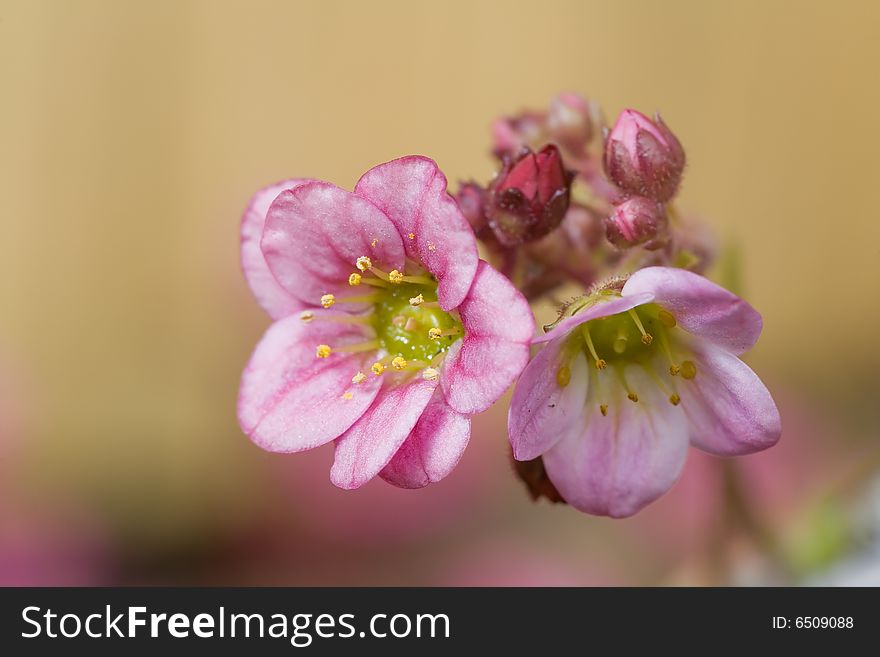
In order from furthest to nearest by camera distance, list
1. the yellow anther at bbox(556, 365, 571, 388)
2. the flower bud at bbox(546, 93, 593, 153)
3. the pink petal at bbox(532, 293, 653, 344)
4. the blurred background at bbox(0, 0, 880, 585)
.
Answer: the blurred background at bbox(0, 0, 880, 585)
the flower bud at bbox(546, 93, 593, 153)
the yellow anther at bbox(556, 365, 571, 388)
the pink petal at bbox(532, 293, 653, 344)

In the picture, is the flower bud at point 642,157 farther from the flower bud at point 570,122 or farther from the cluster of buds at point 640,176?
the flower bud at point 570,122

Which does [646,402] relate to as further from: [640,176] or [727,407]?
[640,176]

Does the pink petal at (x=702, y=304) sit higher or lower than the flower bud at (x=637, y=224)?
lower

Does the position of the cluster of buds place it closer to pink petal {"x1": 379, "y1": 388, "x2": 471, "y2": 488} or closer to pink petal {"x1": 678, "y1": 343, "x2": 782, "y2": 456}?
pink petal {"x1": 678, "y1": 343, "x2": 782, "y2": 456}

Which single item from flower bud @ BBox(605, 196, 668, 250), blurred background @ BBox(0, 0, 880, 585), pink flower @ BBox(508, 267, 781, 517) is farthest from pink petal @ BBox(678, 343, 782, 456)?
blurred background @ BBox(0, 0, 880, 585)

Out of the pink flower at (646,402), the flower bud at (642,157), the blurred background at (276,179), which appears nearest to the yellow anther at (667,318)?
the pink flower at (646,402)

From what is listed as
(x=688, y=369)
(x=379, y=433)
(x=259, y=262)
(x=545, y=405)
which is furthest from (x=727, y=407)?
(x=259, y=262)

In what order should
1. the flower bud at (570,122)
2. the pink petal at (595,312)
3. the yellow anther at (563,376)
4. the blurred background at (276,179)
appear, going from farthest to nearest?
1. the blurred background at (276,179)
2. the flower bud at (570,122)
3. the yellow anther at (563,376)
4. the pink petal at (595,312)
